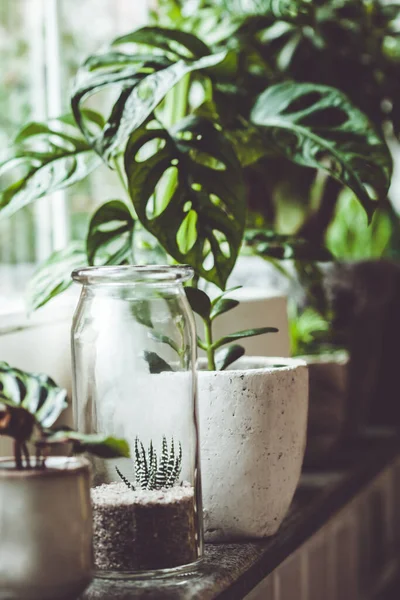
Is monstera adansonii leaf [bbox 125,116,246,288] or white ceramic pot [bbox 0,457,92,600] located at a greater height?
monstera adansonii leaf [bbox 125,116,246,288]

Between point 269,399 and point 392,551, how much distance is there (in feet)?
4.44

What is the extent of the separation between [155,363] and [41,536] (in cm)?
23

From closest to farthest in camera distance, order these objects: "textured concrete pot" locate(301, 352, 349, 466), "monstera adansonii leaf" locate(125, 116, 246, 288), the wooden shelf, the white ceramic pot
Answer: the white ceramic pot, the wooden shelf, "monstera adansonii leaf" locate(125, 116, 246, 288), "textured concrete pot" locate(301, 352, 349, 466)

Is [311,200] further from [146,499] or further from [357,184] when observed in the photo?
[146,499]

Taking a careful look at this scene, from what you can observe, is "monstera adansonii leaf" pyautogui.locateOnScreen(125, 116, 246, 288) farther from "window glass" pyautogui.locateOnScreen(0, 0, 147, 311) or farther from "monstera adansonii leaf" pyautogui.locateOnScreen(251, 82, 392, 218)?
"window glass" pyautogui.locateOnScreen(0, 0, 147, 311)

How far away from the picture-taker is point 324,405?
146 centimetres

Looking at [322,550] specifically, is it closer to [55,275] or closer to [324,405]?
[324,405]

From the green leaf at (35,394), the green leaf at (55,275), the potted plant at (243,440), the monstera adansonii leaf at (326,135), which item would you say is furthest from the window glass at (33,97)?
the green leaf at (35,394)

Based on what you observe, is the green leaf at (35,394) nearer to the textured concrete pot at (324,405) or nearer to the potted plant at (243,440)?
the potted plant at (243,440)

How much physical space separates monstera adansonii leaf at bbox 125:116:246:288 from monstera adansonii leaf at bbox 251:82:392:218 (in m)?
0.09

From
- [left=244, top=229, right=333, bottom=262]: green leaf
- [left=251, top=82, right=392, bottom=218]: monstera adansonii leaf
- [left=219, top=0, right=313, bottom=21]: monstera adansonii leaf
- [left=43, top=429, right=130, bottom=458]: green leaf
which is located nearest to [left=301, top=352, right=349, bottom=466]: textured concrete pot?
[left=244, top=229, right=333, bottom=262]: green leaf

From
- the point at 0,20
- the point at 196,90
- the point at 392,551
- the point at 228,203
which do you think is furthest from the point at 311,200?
the point at 392,551

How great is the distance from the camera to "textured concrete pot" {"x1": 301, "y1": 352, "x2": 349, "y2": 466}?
1.46 metres

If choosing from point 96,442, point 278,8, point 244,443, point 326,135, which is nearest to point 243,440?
point 244,443
